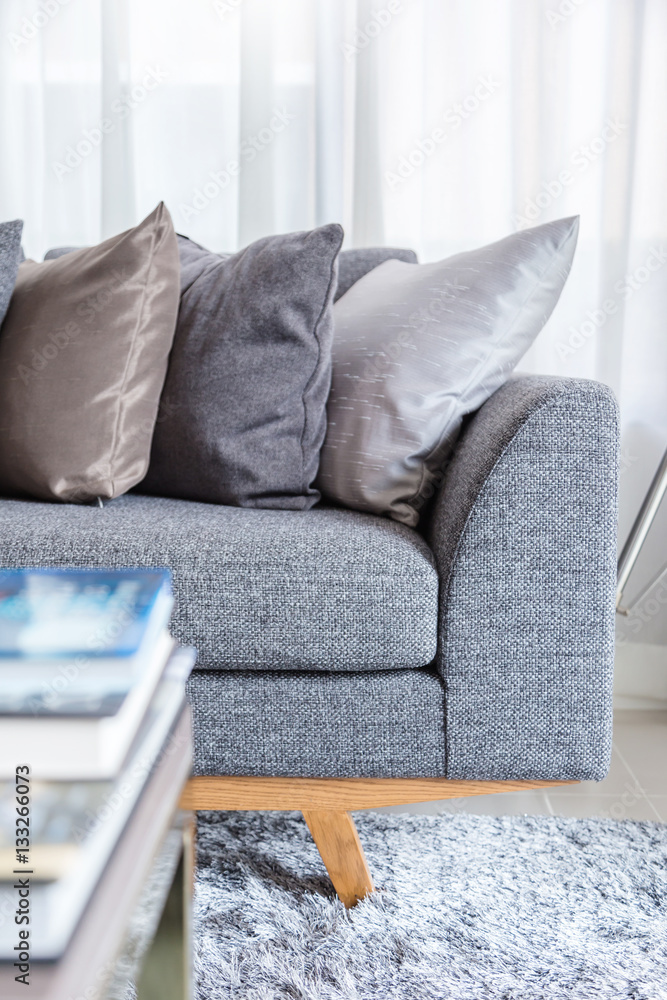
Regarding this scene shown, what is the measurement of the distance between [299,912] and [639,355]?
1496 millimetres

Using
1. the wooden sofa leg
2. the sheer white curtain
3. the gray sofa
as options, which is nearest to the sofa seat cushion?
the gray sofa

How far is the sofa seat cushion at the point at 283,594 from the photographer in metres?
1.07

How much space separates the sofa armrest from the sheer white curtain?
3.49ft

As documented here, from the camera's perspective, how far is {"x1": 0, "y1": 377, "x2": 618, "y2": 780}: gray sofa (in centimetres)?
107

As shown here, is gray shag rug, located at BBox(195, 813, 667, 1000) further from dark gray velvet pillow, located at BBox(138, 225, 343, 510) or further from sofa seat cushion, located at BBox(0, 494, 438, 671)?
dark gray velvet pillow, located at BBox(138, 225, 343, 510)

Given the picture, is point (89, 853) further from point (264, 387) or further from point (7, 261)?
point (7, 261)

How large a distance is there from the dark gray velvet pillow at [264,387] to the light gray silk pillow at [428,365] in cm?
6

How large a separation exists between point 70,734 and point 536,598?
817mm

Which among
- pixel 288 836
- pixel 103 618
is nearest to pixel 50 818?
pixel 103 618

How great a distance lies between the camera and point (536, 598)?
42.7 inches

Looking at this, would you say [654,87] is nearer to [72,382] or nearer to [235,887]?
[72,382]

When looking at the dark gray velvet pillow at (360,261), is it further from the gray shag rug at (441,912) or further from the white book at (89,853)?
the white book at (89,853)

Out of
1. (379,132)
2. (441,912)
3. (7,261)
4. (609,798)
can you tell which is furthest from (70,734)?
(379,132)

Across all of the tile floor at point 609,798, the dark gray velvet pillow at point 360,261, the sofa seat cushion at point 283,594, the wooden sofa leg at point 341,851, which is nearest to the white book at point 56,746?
the sofa seat cushion at point 283,594
